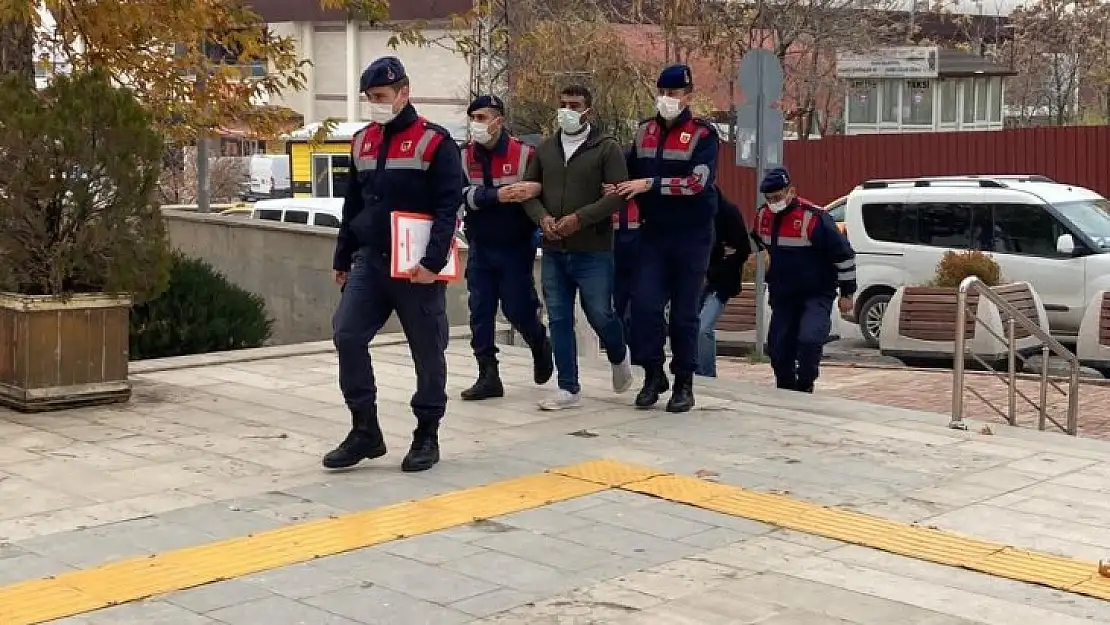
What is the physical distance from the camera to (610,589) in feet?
18.7

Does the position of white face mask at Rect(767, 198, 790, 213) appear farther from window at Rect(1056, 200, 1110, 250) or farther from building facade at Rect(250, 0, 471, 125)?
building facade at Rect(250, 0, 471, 125)

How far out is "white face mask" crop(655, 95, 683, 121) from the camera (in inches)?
351

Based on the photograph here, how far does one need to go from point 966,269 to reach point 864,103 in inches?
976

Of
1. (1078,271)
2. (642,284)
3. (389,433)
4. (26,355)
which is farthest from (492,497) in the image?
(1078,271)

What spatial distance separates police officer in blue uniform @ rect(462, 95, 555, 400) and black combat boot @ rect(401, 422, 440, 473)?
1.88 meters

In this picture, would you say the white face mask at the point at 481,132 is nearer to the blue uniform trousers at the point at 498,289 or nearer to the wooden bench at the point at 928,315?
the blue uniform trousers at the point at 498,289

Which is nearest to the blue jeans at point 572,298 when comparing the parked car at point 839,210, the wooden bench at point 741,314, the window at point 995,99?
the wooden bench at point 741,314

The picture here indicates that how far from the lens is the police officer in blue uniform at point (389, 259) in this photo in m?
7.34

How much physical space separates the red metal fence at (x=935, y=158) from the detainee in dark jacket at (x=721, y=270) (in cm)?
1254

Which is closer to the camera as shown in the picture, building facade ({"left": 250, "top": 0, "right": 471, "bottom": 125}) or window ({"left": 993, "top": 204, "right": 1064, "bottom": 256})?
window ({"left": 993, "top": 204, "right": 1064, "bottom": 256})

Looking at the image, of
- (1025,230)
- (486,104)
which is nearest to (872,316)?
(1025,230)

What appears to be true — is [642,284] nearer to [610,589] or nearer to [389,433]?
[389,433]

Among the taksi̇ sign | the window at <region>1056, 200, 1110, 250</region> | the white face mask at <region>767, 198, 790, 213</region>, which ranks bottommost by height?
the window at <region>1056, 200, 1110, 250</region>

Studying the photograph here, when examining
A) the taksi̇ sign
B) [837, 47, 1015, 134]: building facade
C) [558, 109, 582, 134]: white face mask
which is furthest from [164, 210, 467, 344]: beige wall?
[837, 47, 1015, 134]: building facade
